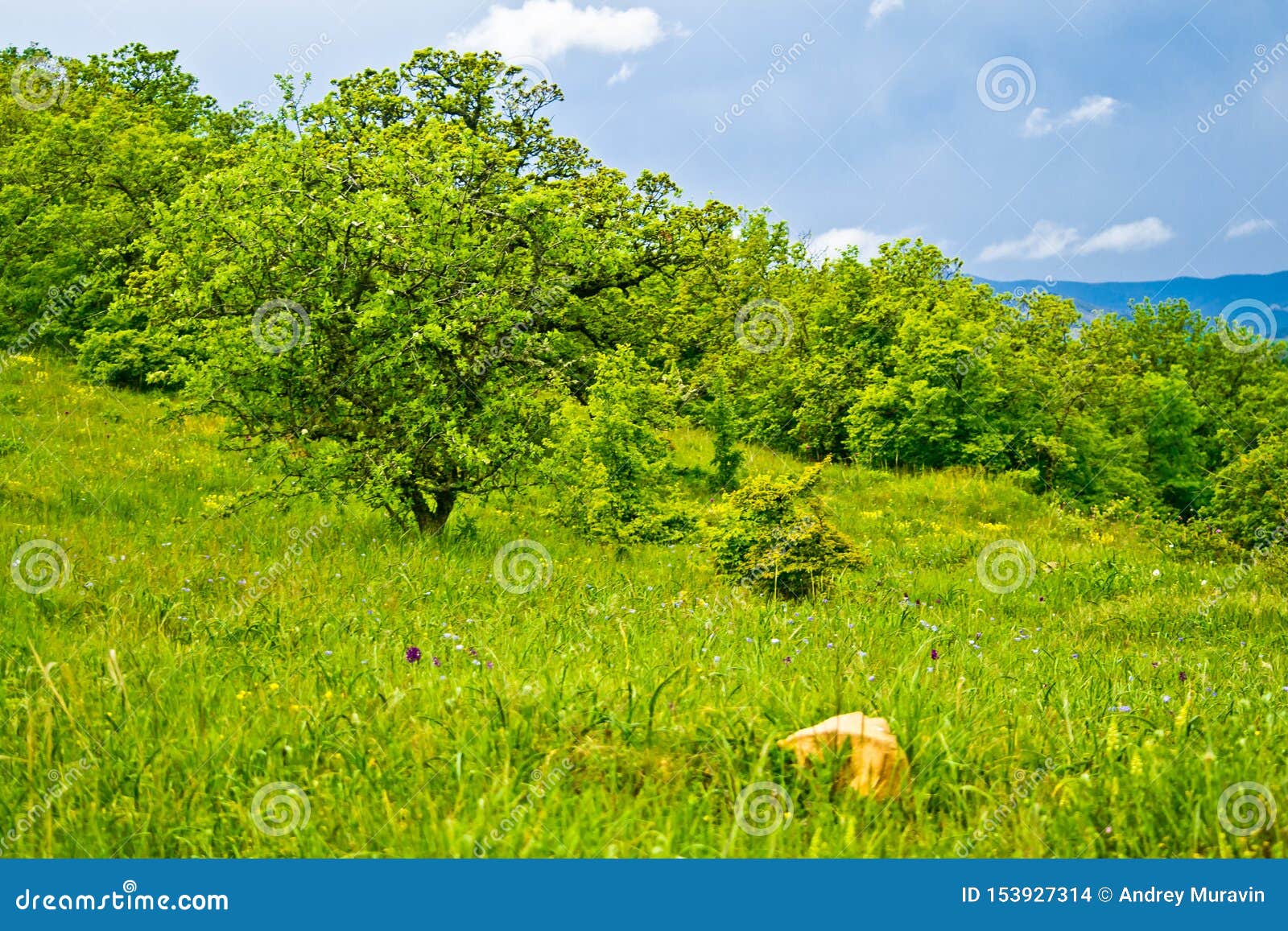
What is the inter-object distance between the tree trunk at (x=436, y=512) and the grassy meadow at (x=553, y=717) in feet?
5.47

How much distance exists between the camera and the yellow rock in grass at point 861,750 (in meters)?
3.14

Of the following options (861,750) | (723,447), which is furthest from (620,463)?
(861,750)

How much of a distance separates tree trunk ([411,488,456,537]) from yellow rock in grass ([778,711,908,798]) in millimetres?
6571

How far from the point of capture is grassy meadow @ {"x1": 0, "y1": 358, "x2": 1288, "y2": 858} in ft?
9.52

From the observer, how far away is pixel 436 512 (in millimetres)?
9484

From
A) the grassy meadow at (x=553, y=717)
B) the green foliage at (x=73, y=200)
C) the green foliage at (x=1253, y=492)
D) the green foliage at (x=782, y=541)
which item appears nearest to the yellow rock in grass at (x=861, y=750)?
the grassy meadow at (x=553, y=717)

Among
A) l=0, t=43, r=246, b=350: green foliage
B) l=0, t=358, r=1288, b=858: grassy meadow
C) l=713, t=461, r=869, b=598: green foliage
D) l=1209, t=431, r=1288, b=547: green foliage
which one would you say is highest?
l=0, t=43, r=246, b=350: green foliage

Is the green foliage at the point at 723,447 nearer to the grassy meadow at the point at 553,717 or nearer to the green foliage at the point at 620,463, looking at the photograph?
the green foliage at the point at 620,463

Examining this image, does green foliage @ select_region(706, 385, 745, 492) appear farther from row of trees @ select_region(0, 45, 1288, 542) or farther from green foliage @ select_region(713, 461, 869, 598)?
green foliage @ select_region(713, 461, 869, 598)

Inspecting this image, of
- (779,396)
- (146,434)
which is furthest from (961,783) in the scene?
(779,396)

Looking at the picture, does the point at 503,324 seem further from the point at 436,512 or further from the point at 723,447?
the point at 723,447

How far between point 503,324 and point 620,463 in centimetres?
288

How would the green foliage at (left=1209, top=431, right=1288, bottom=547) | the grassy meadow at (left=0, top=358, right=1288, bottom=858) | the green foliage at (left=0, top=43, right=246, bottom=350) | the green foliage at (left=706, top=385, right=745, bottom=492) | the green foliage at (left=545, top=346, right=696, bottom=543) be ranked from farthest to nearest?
the green foliage at (left=0, top=43, right=246, bottom=350), the green foliage at (left=706, top=385, right=745, bottom=492), the green foliage at (left=1209, top=431, right=1288, bottom=547), the green foliage at (left=545, top=346, right=696, bottom=543), the grassy meadow at (left=0, top=358, right=1288, bottom=858)

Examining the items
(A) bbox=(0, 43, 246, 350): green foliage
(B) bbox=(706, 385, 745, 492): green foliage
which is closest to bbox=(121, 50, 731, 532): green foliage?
(B) bbox=(706, 385, 745, 492): green foliage
